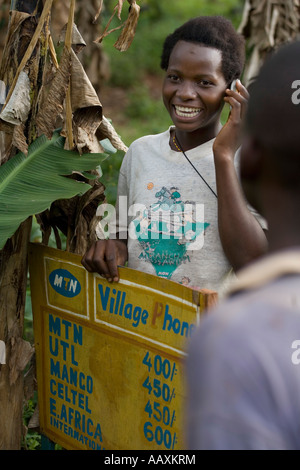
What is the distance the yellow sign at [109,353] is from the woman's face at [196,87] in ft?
2.06

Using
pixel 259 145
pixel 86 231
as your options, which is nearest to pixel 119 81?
pixel 86 231

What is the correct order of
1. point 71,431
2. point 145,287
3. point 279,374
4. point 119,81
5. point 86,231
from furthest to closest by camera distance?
point 119,81, point 86,231, point 71,431, point 145,287, point 279,374

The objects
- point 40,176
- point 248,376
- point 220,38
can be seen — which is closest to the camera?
point 248,376

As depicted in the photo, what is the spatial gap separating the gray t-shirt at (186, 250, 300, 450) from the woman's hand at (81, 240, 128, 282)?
159 centimetres

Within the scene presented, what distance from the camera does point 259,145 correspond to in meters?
1.13

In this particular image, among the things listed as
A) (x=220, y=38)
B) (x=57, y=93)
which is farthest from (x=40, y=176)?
(x=220, y=38)

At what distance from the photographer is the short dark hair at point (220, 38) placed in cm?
268

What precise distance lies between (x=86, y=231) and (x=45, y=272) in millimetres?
265

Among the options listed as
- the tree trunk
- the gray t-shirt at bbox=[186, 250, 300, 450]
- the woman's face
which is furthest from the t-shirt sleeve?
the gray t-shirt at bbox=[186, 250, 300, 450]

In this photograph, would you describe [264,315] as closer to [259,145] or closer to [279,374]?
[279,374]

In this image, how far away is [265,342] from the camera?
3.15 feet

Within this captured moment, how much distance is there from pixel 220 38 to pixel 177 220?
720mm

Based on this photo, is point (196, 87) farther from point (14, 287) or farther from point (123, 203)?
point (14, 287)

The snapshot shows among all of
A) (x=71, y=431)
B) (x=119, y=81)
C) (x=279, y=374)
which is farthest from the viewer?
(x=119, y=81)
